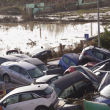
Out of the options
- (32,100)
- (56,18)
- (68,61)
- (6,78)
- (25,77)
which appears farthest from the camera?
(56,18)

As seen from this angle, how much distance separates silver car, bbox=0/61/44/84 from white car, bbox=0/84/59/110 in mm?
4906

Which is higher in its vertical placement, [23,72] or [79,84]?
[79,84]

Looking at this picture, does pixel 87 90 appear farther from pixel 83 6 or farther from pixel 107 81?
pixel 83 6

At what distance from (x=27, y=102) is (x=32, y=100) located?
196 millimetres

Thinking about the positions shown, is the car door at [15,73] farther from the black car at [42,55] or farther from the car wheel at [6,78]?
the black car at [42,55]

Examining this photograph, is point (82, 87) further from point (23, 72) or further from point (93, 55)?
point (93, 55)

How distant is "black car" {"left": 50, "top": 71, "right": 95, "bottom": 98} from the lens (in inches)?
426

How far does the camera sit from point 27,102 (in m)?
9.48

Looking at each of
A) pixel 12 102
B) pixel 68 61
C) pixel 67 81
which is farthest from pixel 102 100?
pixel 68 61

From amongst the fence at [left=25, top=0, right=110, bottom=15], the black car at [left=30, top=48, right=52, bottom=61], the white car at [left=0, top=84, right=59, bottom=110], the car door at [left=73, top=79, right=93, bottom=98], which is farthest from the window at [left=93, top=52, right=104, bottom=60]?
the fence at [left=25, top=0, right=110, bottom=15]

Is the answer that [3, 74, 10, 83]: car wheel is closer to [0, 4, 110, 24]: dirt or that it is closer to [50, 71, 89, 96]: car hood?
[50, 71, 89, 96]: car hood

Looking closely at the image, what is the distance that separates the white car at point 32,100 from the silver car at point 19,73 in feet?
16.1

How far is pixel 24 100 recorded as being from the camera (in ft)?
31.3

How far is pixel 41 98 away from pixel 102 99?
6.89ft
